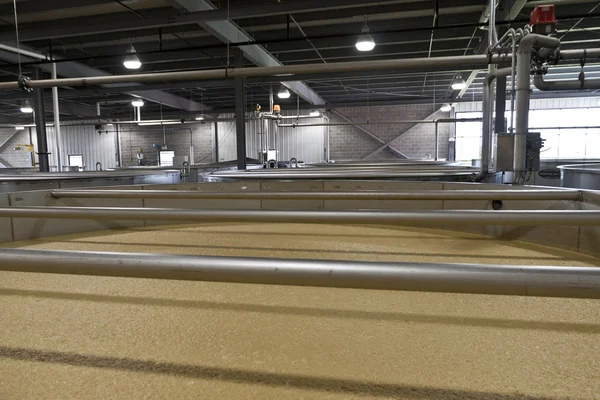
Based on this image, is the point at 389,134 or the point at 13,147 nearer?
the point at 389,134

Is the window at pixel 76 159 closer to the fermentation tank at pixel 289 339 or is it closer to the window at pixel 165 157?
the window at pixel 165 157

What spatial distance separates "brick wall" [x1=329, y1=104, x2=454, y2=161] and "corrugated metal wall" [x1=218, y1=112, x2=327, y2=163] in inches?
19.0

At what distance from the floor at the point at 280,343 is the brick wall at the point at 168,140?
44.5 feet

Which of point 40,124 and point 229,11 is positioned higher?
point 229,11

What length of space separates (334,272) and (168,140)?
15735 millimetres

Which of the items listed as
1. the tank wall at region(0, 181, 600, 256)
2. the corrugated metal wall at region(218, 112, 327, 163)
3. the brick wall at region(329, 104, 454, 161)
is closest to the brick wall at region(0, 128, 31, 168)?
the corrugated metal wall at region(218, 112, 327, 163)

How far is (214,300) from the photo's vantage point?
4.64 ft

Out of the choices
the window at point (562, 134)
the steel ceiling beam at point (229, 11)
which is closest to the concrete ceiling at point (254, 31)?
the steel ceiling beam at point (229, 11)

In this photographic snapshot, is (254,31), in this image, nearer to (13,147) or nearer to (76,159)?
(76,159)

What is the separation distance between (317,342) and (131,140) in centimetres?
1662

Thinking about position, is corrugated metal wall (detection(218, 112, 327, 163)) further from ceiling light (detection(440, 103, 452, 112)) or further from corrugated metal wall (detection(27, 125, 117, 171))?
corrugated metal wall (detection(27, 125, 117, 171))

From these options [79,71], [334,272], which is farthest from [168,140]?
[334,272]

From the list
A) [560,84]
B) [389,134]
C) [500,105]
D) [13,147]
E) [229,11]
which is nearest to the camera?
[560,84]

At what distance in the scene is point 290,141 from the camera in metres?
14.1
